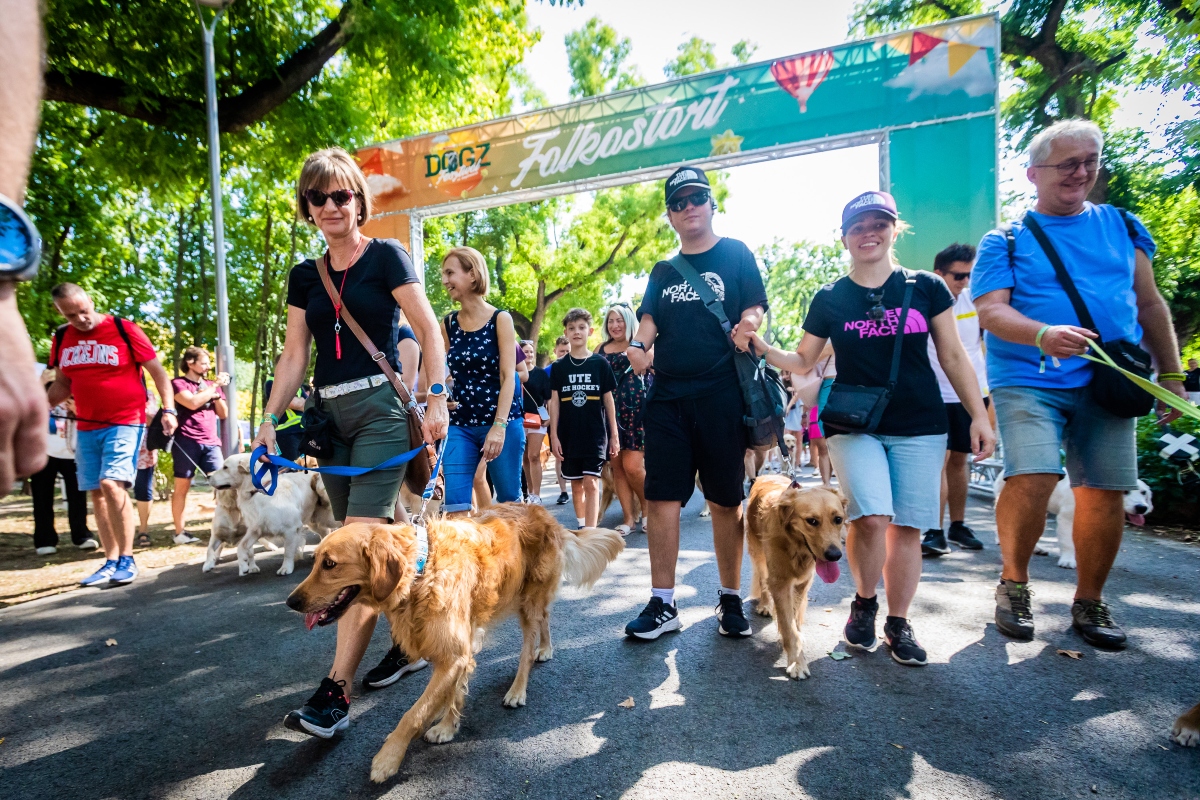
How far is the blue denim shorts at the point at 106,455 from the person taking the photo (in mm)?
4797

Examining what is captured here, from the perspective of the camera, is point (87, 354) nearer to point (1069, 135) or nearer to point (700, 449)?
point (700, 449)

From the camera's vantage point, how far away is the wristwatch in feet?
2.31

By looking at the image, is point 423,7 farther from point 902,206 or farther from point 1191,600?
point 1191,600

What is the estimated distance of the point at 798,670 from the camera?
9.00ft

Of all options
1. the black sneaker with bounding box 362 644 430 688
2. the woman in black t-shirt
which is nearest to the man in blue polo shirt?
the woman in black t-shirt

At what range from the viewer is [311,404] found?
262 cm

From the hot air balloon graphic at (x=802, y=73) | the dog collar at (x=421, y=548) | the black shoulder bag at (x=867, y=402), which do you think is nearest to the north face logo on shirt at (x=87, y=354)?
the dog collar at (x=421, y=548)

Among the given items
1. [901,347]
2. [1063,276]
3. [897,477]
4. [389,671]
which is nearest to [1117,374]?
[1063,276]

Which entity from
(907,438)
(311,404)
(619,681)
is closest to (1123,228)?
(907,438)

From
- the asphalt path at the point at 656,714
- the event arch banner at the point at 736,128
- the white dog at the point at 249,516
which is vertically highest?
the event arch banner at the point at 736,128

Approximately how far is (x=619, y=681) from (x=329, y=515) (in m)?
4.18

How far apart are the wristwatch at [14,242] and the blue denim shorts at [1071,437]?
3587mm

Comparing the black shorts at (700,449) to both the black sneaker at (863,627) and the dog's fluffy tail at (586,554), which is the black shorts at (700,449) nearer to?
the dog's fluffy tail at (586,554)

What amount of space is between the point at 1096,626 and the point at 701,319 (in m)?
2.49
